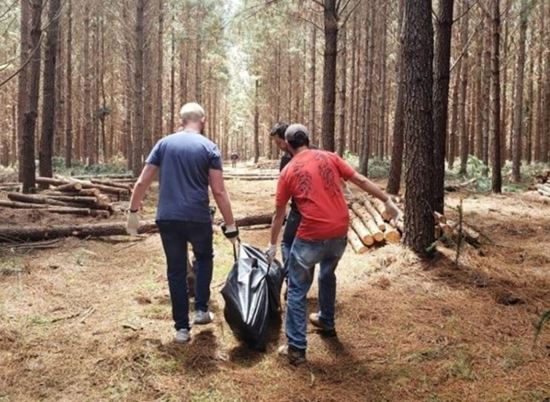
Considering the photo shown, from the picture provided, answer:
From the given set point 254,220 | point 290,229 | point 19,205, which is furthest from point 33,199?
point 290,229

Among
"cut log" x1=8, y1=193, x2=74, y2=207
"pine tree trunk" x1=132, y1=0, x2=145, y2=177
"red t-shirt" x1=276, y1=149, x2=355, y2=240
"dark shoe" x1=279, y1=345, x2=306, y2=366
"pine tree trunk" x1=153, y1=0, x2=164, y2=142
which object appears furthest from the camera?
"pine tree trunk" x1=153, y1=0, x2=164, y2=142

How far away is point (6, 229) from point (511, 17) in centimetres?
2120

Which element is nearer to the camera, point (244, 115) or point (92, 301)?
point (92, 301)

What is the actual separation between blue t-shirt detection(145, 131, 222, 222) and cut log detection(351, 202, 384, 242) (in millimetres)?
3780

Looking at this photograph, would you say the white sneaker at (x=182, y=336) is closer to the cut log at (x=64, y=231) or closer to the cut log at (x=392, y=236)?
the cut log at (x=392, y=236)

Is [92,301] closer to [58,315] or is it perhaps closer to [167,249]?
[58,315]

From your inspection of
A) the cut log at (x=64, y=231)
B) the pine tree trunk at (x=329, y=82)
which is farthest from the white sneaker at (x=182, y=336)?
the pine tree trunk at (x=329, y=82)

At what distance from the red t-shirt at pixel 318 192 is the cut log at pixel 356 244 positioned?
348 cm

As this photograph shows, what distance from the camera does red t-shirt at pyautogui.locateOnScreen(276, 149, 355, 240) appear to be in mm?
4453

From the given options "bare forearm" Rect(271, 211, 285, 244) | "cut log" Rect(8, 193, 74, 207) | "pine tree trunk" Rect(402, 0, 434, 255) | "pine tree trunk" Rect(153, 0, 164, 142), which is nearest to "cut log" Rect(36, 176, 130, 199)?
"cut log" Rect(8, 193, 74, 207)

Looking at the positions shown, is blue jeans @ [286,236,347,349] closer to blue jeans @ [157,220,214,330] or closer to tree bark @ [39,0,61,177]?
blue jeans @ [157,220,214,330]

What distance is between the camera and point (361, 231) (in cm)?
825

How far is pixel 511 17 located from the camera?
2198cm

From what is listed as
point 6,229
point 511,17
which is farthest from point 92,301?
point 511,17
